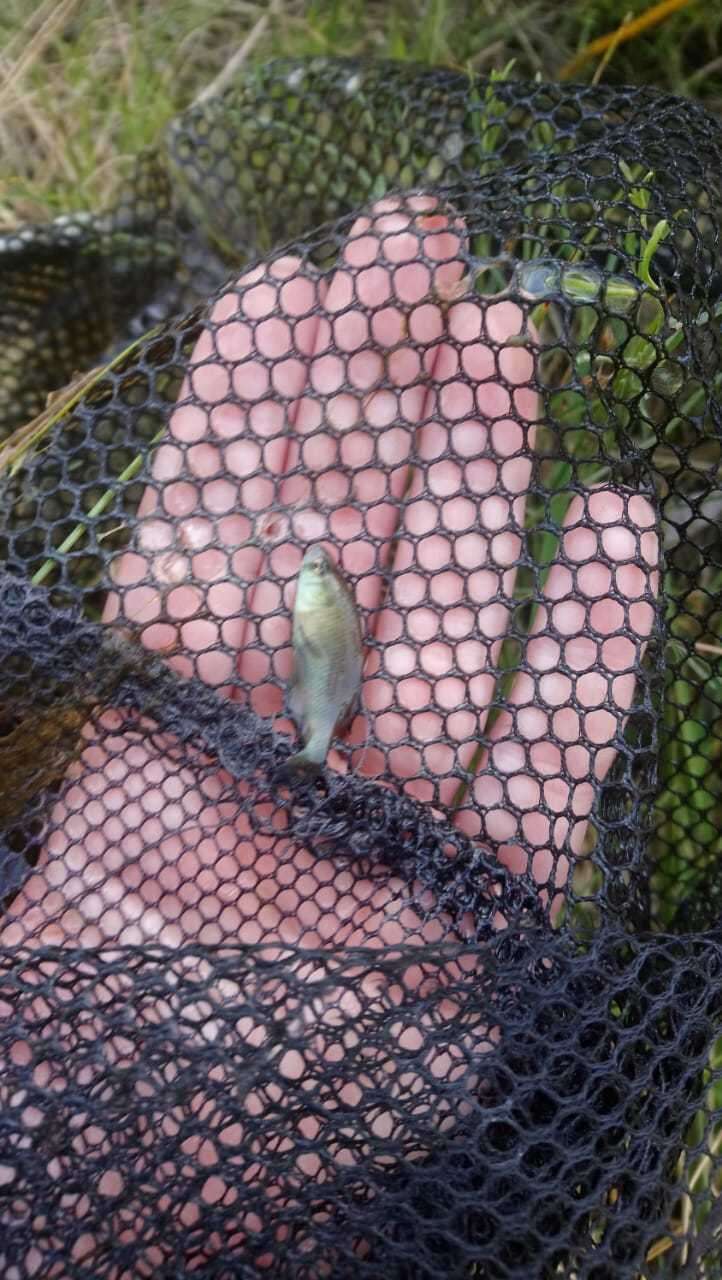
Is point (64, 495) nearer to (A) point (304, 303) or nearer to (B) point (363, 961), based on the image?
(A) point (304, 303)

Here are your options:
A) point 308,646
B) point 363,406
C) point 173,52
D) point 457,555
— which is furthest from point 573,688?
point 173,52

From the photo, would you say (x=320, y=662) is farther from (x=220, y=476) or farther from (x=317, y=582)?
(x=220, y=476)

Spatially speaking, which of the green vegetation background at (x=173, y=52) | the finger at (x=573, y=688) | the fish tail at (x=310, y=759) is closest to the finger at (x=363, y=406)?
the fish tail at (x=310, y=759)

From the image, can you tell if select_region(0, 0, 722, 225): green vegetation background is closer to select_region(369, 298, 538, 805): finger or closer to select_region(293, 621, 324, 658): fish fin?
select_region(369, 298, 538, 805): finger

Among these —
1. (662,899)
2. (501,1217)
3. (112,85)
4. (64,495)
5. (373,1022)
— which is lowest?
(662,899)

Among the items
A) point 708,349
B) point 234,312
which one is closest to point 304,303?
point 234,312

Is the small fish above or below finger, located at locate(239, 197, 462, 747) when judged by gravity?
below

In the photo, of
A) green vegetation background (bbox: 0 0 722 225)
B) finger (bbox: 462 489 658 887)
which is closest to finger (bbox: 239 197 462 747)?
finger (bbox: 462 489 658 887)
